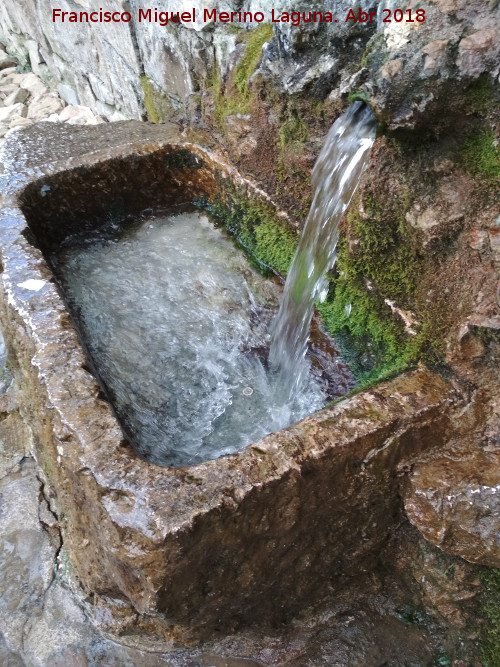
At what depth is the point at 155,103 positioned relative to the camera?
3713mm

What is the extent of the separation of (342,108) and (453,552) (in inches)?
60.7

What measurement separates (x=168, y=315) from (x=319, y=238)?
767 millimetres

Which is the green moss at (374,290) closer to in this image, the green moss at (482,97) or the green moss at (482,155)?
the green moss at (482,155)

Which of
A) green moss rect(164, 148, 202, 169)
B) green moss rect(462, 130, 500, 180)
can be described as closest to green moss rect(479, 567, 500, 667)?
green moss rect(462, 130, 500, 180)

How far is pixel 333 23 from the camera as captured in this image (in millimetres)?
2043

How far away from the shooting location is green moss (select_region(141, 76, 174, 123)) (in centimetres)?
356

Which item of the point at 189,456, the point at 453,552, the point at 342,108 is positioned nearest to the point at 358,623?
the point at 453,552

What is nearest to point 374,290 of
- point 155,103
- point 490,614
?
point 490,614

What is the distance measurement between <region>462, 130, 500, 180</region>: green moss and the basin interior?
2.98ft

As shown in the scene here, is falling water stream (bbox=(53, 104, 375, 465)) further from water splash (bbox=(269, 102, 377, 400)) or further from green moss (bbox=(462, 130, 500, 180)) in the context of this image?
green moss (bbox=(462, 130, 500, 180))

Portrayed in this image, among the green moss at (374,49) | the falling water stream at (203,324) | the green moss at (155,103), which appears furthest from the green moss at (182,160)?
the green moss at (374,49)

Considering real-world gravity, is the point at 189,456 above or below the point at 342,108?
below

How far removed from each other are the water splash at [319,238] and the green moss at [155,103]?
5.48 feet

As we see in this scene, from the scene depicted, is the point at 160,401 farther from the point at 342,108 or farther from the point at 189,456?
the point at 342,108
